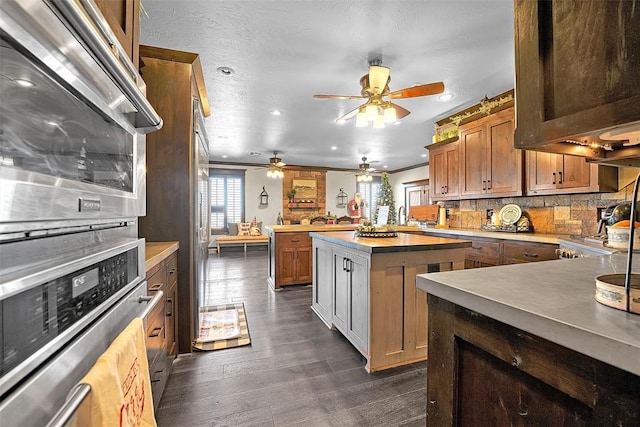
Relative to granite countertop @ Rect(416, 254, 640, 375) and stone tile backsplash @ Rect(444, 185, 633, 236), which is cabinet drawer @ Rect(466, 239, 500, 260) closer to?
stone tile backsplash @ Rect(444, 185, 633, 236)

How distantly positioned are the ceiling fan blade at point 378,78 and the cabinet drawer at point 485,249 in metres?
A: 2.09

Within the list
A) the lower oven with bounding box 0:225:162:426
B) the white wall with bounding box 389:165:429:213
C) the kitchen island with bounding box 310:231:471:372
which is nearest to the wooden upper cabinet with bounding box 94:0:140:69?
the lower oven with bounding box 0:225:162:426

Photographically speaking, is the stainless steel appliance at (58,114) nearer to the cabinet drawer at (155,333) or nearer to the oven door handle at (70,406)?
the oven door handle at (70,406)

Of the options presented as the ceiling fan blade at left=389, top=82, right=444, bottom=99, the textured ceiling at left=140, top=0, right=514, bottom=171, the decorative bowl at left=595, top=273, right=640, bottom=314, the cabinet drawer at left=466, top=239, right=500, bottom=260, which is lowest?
the cabinet drawer at left=466, top=239, right=500, bottom=260

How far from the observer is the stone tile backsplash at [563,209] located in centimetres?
296

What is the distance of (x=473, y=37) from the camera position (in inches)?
94.5

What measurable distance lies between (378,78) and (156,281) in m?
2.44

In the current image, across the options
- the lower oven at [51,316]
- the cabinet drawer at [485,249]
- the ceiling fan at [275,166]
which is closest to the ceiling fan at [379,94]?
the cabinet drawer at [485,249]

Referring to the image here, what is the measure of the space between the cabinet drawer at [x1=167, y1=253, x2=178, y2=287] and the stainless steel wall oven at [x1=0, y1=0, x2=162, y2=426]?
1.13 meters

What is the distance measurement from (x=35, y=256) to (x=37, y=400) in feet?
0.80

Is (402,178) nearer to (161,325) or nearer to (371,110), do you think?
(371,110)

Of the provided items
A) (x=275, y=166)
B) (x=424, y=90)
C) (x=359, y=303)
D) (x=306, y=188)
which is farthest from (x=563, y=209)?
(x=306, y=188)

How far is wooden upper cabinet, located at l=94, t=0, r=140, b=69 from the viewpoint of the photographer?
97 cm

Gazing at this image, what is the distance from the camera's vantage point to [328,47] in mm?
2539
